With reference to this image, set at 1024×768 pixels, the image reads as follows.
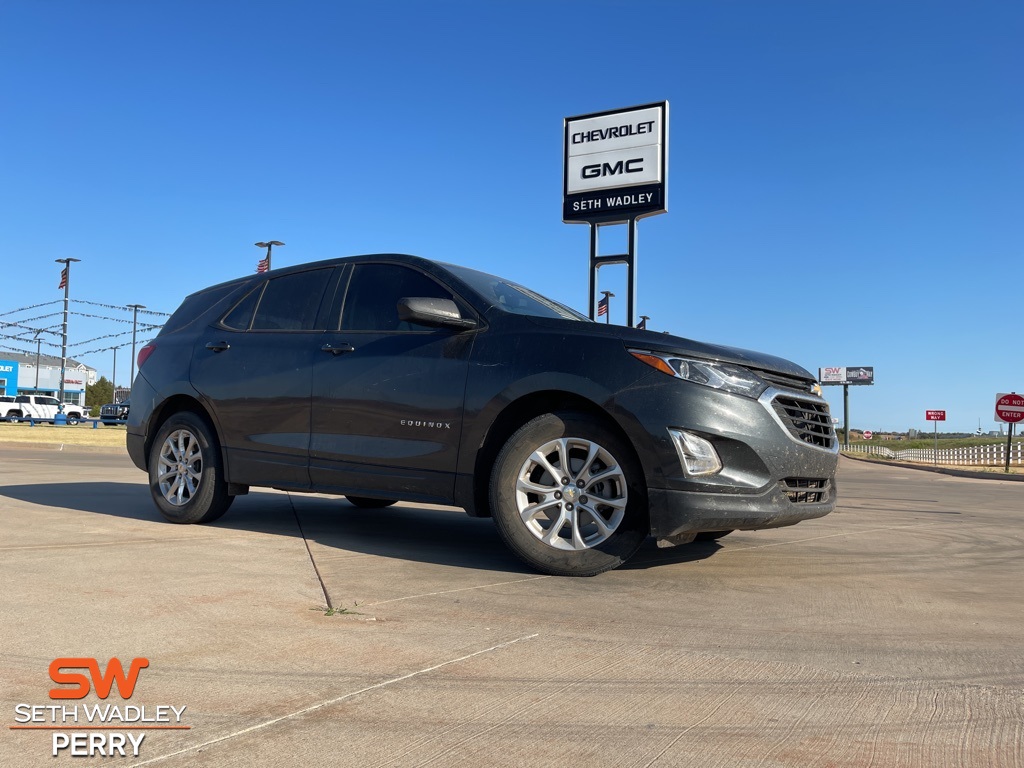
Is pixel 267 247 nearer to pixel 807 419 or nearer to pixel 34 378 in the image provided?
pixel 807 419

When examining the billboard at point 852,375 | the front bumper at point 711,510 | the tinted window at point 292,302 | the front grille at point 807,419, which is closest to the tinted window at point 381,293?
the tinted window at point 292,302

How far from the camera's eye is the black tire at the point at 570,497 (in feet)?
14.2

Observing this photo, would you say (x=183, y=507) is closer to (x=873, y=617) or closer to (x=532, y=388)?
(x=532, y=388)

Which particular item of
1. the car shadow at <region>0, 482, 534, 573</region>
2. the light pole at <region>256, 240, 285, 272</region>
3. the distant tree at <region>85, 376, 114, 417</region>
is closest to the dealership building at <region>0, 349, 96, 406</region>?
the distant tree at <region>85, 376, 114, 417</region>

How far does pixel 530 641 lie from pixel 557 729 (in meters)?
0.84

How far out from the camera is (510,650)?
297 centimetres

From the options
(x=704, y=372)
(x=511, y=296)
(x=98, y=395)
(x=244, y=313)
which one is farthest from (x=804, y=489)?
(x=98, y=395)

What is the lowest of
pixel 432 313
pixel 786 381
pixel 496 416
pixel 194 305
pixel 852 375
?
pixel 496 416

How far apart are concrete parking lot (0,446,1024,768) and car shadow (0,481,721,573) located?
5 centimetres

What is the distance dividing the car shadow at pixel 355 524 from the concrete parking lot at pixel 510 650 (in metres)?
0.05

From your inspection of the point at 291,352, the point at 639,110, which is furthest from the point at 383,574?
the point at 639,110

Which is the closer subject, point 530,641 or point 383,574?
point 530,641

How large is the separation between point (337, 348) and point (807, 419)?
2.88 metres

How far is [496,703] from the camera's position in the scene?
8.00 ft
